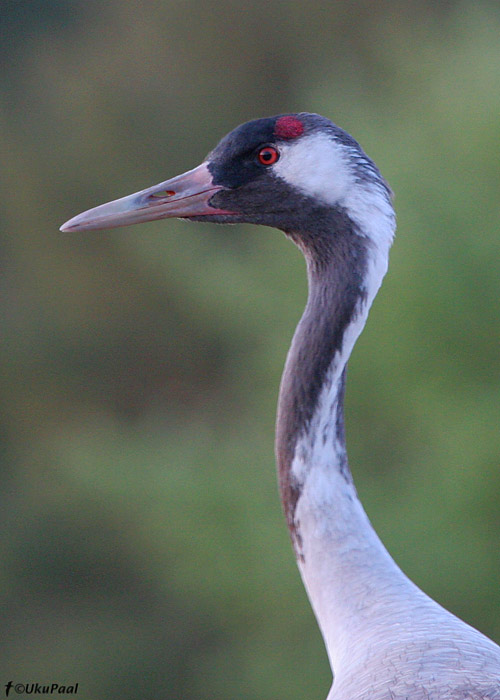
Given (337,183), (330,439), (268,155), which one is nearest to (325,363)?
(330,439)

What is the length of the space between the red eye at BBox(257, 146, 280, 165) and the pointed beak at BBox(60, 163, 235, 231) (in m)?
0.12

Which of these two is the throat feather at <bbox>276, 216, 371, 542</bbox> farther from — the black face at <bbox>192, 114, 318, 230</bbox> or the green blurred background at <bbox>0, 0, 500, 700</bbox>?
the green blurred background at <bbox>0, 0, 500, 700</bbox>

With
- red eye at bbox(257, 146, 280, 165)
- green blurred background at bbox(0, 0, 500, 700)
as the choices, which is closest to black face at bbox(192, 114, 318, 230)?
red eye at bbox(257, 146, 280, 165)

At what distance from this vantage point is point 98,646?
7.43 meters

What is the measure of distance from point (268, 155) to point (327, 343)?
1.59 ft

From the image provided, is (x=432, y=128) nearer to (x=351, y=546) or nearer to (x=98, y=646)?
(x=98, y=646)

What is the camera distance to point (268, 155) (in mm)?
2508

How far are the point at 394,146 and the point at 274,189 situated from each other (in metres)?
4.35

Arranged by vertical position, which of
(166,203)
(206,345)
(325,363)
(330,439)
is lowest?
(330,439)

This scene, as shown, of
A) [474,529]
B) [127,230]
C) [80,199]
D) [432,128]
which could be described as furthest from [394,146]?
[80,199]

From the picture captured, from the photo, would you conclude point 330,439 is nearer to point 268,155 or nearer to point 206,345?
point 268,155

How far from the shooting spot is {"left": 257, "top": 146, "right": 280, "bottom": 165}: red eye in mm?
2500

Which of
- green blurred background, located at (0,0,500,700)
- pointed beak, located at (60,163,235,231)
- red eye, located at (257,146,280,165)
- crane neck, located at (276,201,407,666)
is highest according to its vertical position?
green blurred background, located at (0,0,500,700)

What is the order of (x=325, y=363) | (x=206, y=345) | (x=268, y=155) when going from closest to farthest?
(x=325, y=363) < (x=268, y=155) < (x=206, y=345)
